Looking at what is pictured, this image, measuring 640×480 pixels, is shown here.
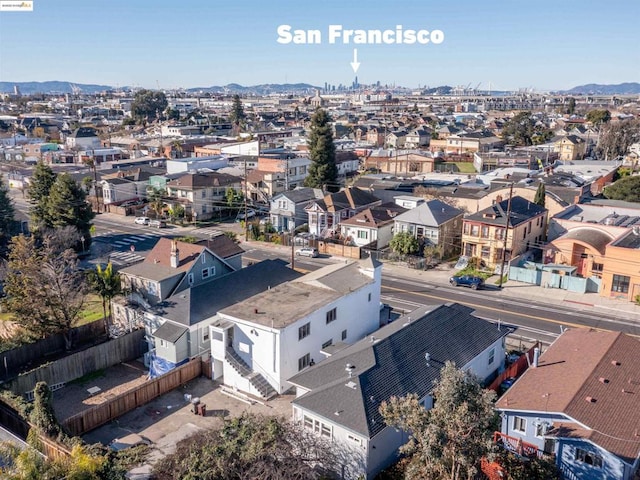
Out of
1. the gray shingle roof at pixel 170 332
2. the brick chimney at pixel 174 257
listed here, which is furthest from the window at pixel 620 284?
the brick chimney at pixel 174 257

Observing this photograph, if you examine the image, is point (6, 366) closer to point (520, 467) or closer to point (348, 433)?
point (348, 433)

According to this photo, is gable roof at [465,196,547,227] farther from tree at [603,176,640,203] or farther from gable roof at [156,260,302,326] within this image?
gable roof at [156,260,302,326]

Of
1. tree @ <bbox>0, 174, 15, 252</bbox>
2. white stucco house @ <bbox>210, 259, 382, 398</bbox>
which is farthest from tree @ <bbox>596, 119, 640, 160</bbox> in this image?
tree @ <bbox>0, 174, 15, 252</bbox>

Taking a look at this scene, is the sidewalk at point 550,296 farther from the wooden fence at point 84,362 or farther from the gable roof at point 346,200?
the wooden fence at point 84,362

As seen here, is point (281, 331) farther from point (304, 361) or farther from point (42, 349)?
point (42, 349)

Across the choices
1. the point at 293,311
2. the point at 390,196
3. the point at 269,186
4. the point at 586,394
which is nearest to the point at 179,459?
the point at 293,311
